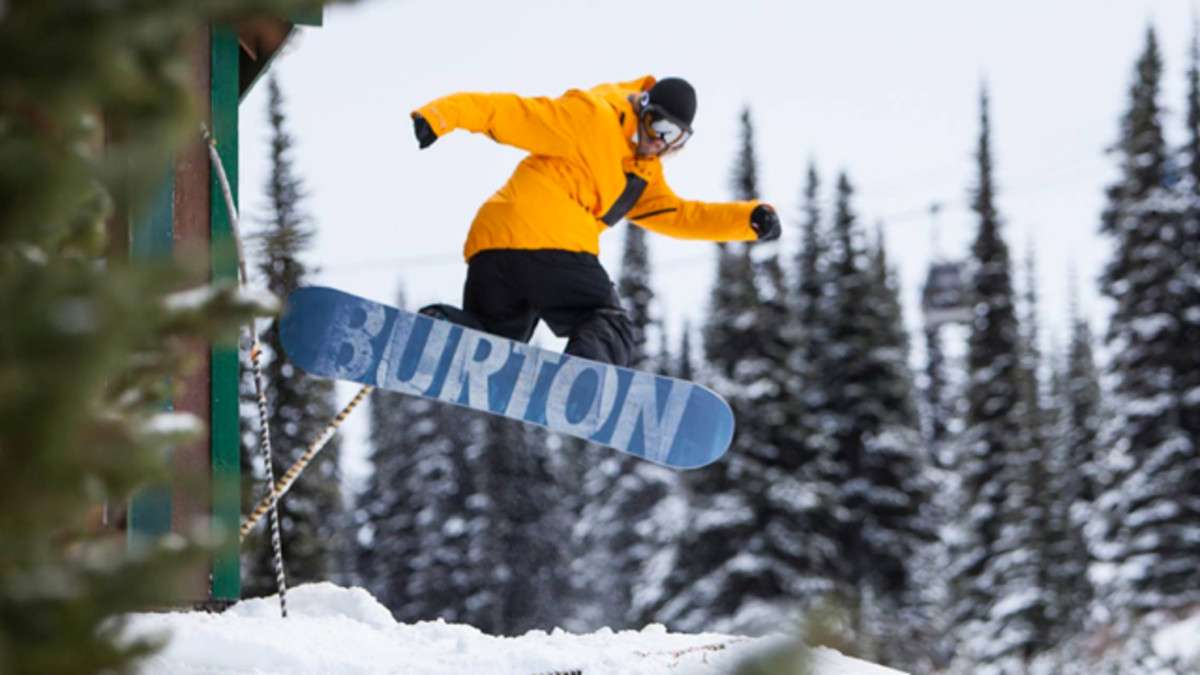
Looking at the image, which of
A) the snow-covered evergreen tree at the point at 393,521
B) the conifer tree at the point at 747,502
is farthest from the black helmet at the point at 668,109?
the snow-covered evergreen tree at the point at 393,521

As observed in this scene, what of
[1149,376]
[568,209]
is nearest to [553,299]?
[568,209]

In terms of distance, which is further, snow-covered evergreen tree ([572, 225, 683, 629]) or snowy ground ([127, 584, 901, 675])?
snow-covered evergreen tree ([572, 225, 683, 629])

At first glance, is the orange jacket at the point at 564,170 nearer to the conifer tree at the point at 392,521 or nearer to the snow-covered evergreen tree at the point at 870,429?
the snow-covered evergreen tree at the point at 870,429

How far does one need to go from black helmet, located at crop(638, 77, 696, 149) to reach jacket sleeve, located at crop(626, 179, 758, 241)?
40cm

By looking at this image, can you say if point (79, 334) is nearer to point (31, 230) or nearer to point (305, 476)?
point (31, 230)

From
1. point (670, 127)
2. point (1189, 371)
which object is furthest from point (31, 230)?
point (1189, 371)

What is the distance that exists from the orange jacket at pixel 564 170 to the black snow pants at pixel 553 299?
0.18 ft

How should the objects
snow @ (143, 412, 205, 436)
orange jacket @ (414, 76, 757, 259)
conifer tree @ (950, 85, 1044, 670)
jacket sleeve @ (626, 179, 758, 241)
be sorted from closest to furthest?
snow @ (143, 412, 205, 436)
orange jacket @ (414, 76, 757, 259)
jacket sleeve @ (626, 179, 758, 241)
conifer tree @ (950, 85, 1044, 670)

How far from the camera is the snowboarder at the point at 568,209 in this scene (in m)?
5.64

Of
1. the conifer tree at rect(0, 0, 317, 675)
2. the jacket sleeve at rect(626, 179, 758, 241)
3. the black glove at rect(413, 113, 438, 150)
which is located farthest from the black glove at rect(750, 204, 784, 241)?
the conifer tree at rect(0, 0, 317, 675)

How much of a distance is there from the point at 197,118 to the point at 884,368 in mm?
29689

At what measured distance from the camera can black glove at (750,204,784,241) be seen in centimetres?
616

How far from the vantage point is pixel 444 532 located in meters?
Answer: 37.6

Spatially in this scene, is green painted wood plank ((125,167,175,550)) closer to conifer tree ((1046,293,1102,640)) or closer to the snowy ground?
the snowy ground
